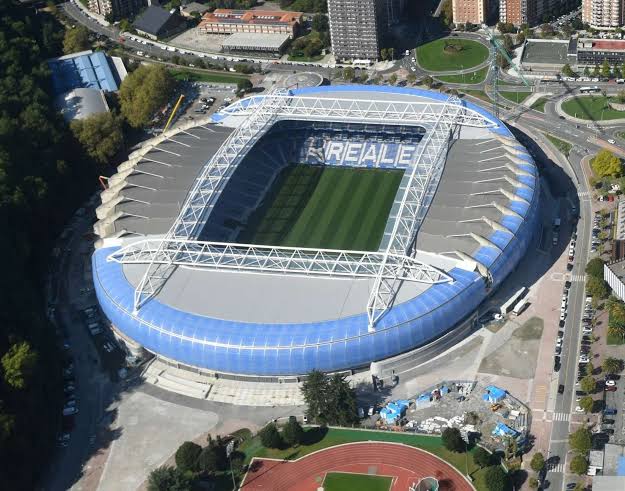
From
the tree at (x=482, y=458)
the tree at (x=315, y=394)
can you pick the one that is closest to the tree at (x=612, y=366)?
the tree at (x=482, y=458)

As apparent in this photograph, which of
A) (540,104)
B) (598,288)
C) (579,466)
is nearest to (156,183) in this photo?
(598,288)

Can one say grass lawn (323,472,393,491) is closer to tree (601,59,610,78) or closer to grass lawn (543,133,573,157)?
grass lawn (543,133,573,157)

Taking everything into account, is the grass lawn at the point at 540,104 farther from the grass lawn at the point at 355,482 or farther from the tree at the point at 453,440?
the grass lawn at the point at 355,482

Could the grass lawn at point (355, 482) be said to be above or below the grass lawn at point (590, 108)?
below

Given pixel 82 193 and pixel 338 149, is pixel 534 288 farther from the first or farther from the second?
pixel 82 193

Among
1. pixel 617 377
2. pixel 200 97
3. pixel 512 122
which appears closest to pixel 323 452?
pixel 617 377

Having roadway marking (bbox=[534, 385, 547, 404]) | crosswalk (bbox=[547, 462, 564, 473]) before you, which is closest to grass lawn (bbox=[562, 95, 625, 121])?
roadway marking (bbox=[534, 385, 547, 404])

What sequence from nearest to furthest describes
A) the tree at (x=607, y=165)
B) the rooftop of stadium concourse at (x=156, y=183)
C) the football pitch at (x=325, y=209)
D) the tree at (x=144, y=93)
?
1. the rooftop of stadium concourse at (x=156, y=183)
2. the football pitch at (x=325, y=209)
3. the tree at (x=607, y=165)
4. the tree at (x=144, y=93)
